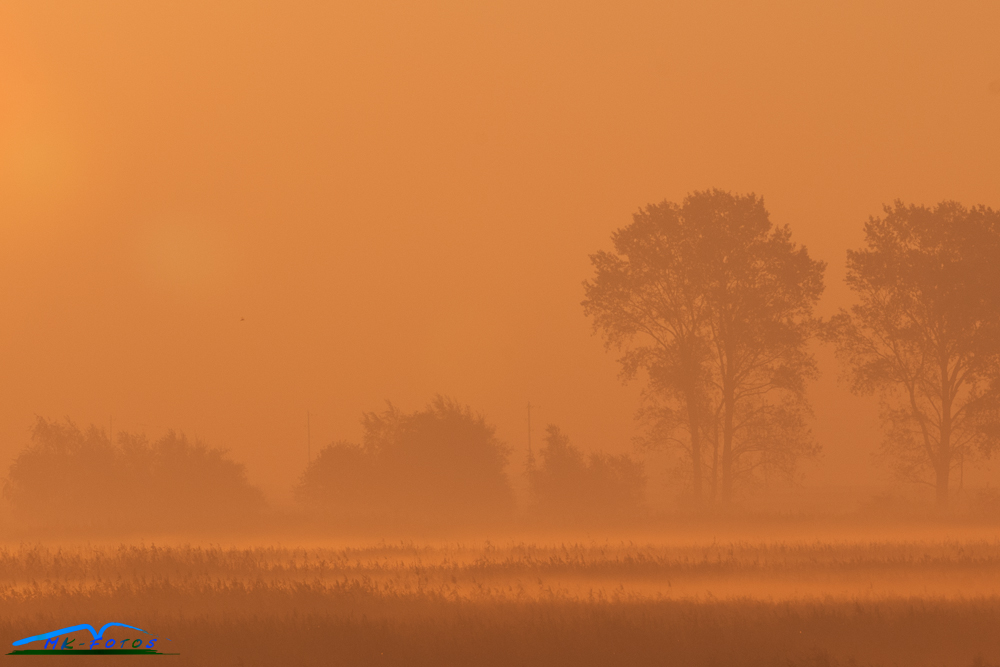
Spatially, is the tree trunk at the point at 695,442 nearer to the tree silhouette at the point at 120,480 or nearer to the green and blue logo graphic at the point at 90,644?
the tree silhouette at the point at 120,480

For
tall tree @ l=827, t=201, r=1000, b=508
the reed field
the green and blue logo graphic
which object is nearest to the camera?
the reed field

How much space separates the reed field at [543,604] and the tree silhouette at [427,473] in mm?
20783

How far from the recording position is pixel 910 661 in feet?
48.3

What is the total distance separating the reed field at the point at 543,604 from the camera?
600 inches

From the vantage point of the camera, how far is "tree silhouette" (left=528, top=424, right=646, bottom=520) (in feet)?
163

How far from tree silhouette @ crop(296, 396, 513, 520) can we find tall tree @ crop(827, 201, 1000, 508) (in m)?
18.4

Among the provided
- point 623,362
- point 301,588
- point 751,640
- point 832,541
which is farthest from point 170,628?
point 623,362

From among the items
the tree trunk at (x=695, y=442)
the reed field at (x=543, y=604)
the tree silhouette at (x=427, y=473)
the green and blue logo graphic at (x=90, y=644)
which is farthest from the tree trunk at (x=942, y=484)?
the green and blue logo graphic at (x=90, y=644)

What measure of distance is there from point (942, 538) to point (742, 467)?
17149mm

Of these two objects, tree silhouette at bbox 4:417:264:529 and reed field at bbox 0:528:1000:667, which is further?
tree silhouette at bbox 4:417:264:529

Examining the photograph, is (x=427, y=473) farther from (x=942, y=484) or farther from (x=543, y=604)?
(x=543, y=604)

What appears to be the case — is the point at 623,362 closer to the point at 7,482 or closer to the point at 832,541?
the point at 832,541

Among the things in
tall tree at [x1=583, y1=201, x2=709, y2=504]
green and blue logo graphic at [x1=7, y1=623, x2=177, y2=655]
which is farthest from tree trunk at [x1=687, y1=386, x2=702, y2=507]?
green and blue logo graphic at [x1=7, y1=623, x2=177, y2=655]

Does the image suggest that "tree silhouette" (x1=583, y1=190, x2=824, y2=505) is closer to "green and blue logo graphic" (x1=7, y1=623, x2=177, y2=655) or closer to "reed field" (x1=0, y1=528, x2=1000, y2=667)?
"reed field" (x1=0, y1=528, x2=1000, y2=667)
